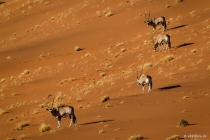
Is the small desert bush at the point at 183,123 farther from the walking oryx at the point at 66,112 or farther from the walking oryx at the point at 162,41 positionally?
the walking oryx at the point at 162,41

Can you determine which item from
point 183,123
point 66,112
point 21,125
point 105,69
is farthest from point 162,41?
point 183,123

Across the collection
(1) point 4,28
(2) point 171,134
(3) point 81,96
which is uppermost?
(1) point 4,28

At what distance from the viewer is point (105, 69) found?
40219 mm

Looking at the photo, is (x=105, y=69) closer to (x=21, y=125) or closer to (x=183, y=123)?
(x=21, y=125)

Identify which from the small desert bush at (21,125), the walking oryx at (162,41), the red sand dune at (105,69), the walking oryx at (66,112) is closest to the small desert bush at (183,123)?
the red sand dune at (105,69)

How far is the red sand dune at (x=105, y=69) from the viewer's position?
20.6 meters

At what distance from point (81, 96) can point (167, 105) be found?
36.2 ft

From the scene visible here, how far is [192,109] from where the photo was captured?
20859 mm

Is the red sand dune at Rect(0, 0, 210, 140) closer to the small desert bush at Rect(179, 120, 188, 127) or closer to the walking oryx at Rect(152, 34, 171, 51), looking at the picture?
the small desert bush at Rect(179, 120, 188, 127)

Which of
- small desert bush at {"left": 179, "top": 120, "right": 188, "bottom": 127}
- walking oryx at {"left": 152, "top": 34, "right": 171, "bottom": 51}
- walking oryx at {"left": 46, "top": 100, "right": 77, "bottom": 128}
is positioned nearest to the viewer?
small desert bush at {"left": 179, "top": 120, "right": 188, "bottom": 127}

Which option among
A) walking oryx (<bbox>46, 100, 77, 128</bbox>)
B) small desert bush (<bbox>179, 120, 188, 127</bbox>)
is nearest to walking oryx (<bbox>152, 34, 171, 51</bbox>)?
walking oryx (<bbox>46, 100, 77, 128</bbox>)

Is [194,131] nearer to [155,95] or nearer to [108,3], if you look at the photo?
[155,95]

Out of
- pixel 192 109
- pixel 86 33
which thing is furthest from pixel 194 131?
pixel 86 33

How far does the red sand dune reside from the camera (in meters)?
20.6
